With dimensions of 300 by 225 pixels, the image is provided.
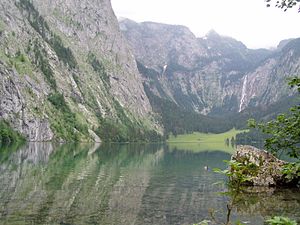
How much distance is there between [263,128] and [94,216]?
72.6ft

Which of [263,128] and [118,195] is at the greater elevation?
[263,128]

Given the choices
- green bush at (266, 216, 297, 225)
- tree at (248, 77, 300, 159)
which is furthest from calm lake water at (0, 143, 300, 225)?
green bush at (266, 216, 297, 225)

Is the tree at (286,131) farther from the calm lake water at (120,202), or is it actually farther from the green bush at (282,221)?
the green bush at (282,221)

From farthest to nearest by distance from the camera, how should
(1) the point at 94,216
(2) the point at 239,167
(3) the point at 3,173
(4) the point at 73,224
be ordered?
(3) the point at 3,173, (1) the point at 94,216, (4) the point at 73,224, (2) the point at 239,167

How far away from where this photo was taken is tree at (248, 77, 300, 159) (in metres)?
14.5

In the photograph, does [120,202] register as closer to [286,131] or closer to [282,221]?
[286,131]

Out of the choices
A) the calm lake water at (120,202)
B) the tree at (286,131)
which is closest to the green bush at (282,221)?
the tree at (286,131)

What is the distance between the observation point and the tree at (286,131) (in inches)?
569

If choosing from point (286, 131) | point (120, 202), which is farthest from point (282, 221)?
point (120, 202)

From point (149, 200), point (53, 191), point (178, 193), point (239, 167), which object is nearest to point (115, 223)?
point (149, 200)

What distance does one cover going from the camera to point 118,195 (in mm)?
48344

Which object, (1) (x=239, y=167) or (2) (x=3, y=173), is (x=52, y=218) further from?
(2) (x=3, y=173)

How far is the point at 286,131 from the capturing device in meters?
14.7

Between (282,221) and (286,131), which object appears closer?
(282,221)
